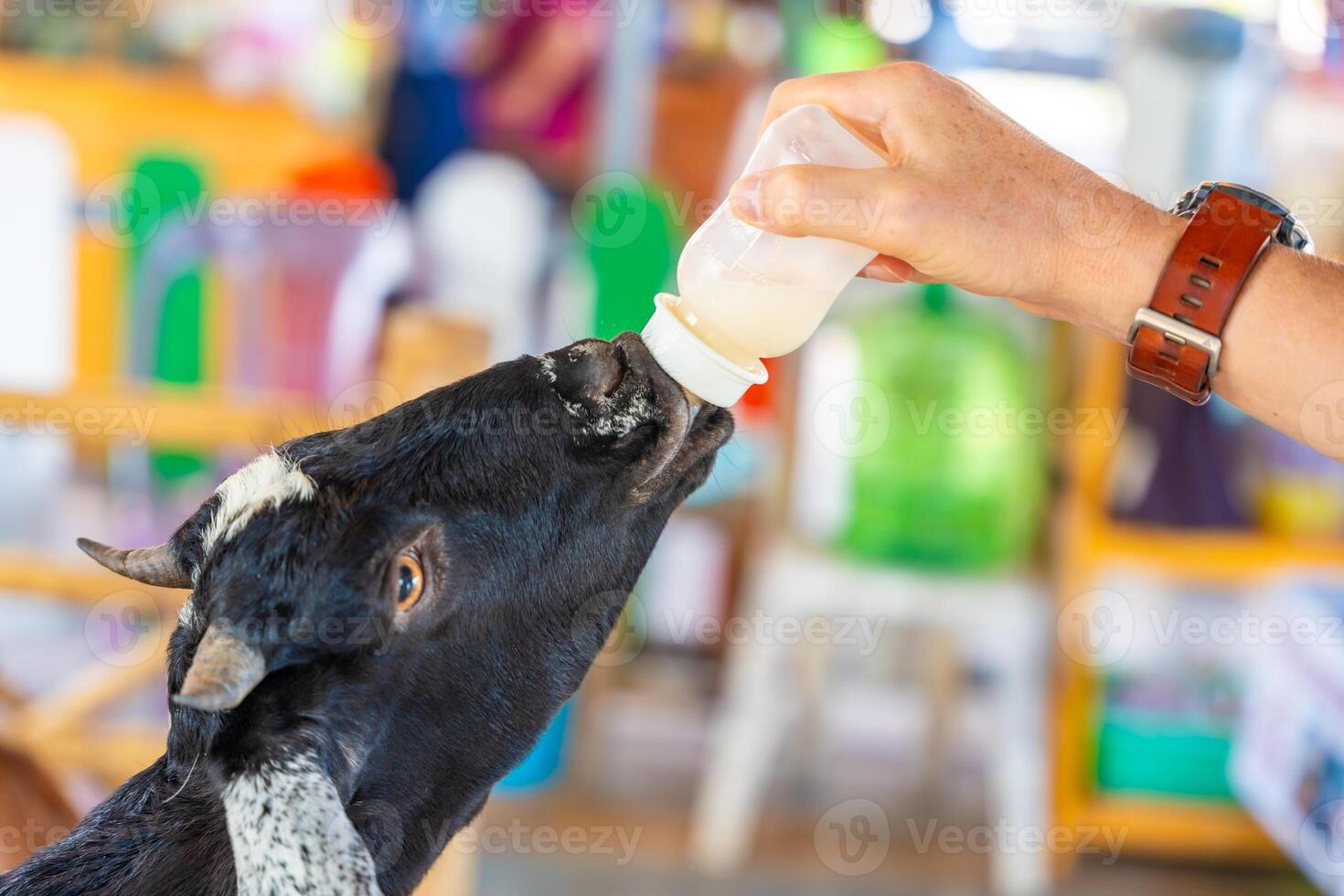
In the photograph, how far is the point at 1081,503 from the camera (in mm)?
2752

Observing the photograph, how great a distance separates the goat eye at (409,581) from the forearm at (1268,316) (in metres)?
0.52

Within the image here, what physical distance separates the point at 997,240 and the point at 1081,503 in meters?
1.96

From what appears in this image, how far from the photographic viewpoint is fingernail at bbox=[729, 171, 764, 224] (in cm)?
94

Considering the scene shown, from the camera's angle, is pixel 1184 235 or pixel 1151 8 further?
pixel 1151 8

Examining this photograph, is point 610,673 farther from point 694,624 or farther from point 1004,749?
point 1004,749

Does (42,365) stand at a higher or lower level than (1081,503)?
lower

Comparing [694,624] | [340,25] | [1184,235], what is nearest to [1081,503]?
[694,624]

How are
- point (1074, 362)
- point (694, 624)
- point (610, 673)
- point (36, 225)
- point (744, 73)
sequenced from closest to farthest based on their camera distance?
point (1074, 362), point (610, 673), point (694, 624), point (744, 73), point (36, 225)

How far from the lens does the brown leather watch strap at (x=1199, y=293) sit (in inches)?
36.6
